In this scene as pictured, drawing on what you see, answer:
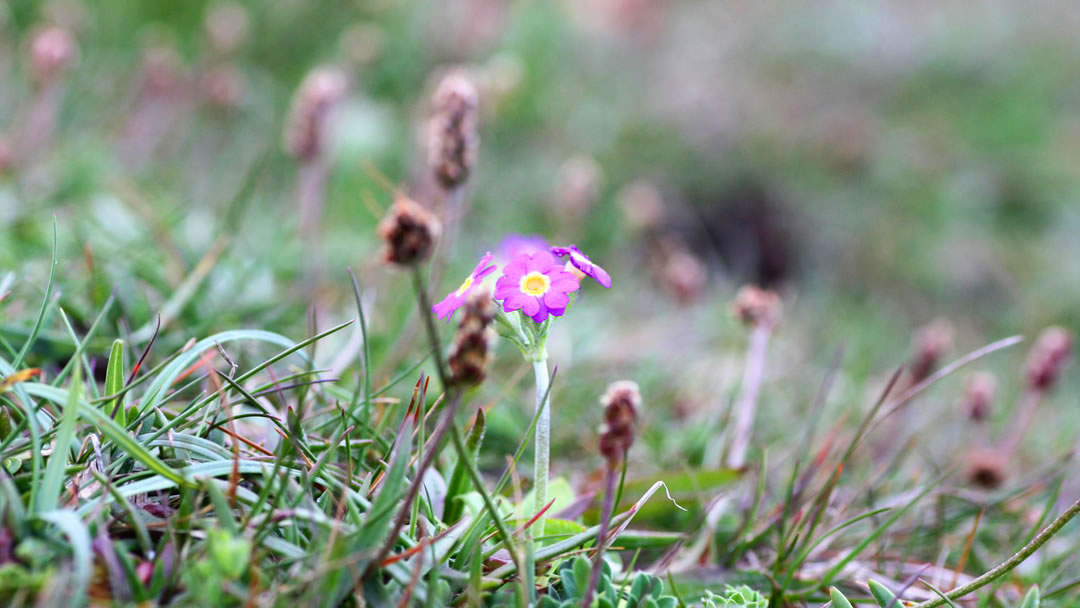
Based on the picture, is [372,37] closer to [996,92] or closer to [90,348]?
[90,348]

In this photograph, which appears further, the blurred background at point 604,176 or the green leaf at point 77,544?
the blurred background at point 604,176

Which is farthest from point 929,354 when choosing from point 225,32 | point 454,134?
point 225,32

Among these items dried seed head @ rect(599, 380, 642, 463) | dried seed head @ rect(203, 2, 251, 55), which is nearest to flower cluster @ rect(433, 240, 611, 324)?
dried seed head @ rect(599, 380, 642, 463)

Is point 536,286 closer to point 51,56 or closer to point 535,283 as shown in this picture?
point 535,283

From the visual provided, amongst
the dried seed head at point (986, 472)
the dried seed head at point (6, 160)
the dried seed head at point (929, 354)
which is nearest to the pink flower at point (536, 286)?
the dried seed head at point (986, 472)

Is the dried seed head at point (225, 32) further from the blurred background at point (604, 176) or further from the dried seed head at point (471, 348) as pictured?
the dried seed head at point (471, 348)
